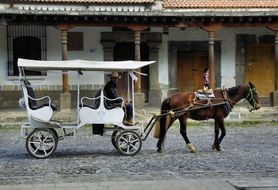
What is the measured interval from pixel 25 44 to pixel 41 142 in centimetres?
1112

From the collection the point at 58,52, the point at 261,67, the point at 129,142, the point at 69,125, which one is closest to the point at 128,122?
the point at 129,142

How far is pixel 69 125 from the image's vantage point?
10898 mm

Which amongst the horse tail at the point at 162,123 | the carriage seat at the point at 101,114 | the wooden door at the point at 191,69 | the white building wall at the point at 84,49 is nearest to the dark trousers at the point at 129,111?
the carriage seat at the point at 101,114

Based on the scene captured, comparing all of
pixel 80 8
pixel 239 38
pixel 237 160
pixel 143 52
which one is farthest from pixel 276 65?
pixel 237 160

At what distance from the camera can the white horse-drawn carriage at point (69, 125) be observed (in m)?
10.6

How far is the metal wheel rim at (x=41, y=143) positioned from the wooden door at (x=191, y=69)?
1225 centimetres

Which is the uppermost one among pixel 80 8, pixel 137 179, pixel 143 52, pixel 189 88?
pixel 80 8

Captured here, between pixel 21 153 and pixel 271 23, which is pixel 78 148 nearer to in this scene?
pixel 21 153

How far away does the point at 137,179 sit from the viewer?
27.7 feet

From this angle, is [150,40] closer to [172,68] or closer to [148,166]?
[172,68]

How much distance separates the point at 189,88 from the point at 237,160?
40.4ft

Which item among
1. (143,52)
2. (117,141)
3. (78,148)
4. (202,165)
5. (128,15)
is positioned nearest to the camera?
(202,165)

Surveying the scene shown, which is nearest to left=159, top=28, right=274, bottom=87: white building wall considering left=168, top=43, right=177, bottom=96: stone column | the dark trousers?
left=168, top=43, right=177, bottom=96: stone column

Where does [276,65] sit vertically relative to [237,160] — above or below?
above
